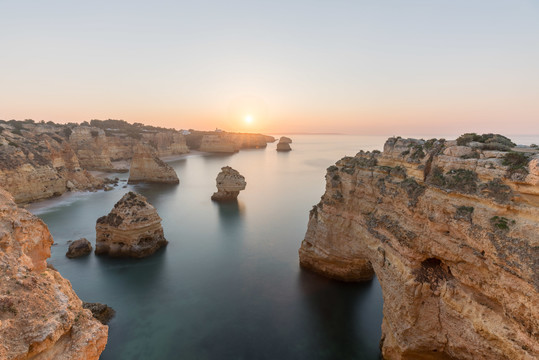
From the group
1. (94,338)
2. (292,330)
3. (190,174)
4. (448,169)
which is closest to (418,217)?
(448,169)

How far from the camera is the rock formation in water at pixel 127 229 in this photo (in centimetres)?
1980

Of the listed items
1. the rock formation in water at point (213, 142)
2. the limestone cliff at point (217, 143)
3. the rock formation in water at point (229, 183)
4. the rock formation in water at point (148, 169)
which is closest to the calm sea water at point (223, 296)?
the rock formation in water at point (229, 183)

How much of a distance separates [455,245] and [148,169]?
48.0m

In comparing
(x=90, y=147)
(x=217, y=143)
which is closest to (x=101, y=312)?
(x=90, y=147)

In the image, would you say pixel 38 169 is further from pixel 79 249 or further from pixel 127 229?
pixel 127 229

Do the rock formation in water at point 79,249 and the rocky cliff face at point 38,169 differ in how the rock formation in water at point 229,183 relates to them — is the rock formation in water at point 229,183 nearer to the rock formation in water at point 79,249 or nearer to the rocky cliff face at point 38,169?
the rock formation in water at point 79,249

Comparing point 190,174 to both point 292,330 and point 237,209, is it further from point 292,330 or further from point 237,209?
point 292,330

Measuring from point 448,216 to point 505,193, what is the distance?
5.74 feet

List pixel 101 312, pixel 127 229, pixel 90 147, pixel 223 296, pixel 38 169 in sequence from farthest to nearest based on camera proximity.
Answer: pixel 90 147 → pixel 38 169 → pixel 127 229 → pixel 223 296 → pixel 101 312

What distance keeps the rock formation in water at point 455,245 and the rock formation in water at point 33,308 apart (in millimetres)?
10275

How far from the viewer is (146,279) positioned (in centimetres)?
1798

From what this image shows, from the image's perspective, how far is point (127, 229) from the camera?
19.7 metres

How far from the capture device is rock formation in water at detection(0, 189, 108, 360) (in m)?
4.89

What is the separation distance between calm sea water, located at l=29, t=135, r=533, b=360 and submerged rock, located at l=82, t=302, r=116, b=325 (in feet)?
1.78
